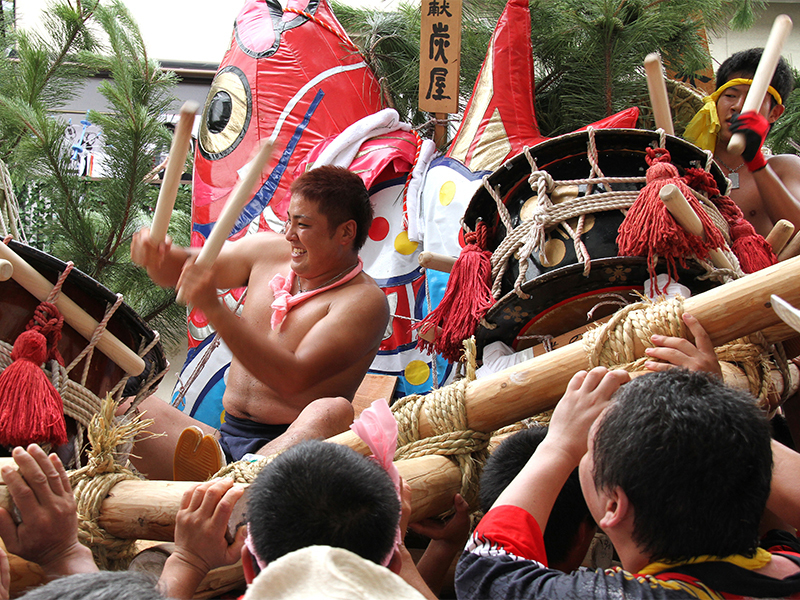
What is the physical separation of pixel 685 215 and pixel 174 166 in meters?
1.18

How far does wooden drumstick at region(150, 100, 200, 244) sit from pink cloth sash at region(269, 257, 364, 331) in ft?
2.35

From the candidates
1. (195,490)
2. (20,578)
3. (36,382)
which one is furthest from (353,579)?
(36,382)

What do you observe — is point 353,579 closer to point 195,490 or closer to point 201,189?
point 195,490

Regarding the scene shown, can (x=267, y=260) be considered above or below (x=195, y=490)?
above

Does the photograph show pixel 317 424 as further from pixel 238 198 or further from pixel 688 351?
pixel 688 351

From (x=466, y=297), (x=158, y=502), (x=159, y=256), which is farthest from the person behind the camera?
(x=466, y=297)

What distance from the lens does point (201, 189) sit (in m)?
3.84

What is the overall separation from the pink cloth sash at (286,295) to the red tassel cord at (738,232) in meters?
1.17

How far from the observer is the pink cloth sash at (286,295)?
8.11 ft

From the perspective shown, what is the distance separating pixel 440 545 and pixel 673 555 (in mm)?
675

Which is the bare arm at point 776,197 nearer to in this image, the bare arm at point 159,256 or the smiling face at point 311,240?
the smiling face at point 311,240

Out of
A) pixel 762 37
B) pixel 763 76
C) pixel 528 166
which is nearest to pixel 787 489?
pixel 763 76

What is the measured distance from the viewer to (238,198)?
1.51 meters

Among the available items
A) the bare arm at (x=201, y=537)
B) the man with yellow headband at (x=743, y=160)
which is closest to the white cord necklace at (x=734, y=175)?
the man with yellow headband at (x=743, y=160)
